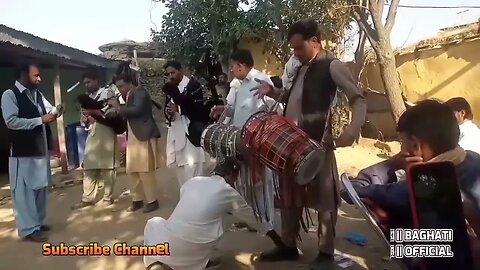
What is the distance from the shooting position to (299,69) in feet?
11.4

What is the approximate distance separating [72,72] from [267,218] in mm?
9450

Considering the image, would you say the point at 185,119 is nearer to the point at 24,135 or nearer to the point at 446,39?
the point at 24,135

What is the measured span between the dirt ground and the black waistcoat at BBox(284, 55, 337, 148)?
1.07 metres

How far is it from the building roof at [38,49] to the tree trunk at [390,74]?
17.0ft

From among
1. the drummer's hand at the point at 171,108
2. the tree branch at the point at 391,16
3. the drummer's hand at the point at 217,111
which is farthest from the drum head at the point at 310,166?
the tree branch at the point at 391,16

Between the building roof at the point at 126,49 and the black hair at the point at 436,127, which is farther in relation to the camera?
the building roof at the point at 126,49

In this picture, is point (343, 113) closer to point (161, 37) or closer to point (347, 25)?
point (347, 25)

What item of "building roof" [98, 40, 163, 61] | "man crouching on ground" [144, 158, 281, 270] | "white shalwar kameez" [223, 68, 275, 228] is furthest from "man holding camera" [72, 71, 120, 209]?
"building roof" [98, 40, 163, 61]

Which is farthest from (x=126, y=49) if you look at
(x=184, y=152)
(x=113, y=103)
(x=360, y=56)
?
(x=184, y=152)

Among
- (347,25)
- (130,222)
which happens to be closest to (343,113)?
(347,25)

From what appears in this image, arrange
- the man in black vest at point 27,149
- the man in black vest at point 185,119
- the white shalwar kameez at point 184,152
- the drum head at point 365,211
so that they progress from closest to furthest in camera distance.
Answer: the drum head at point 365,211 < the man in black vest at point 27,149 < the man in black vest at point 185,119 < the white shalwar kameez at point 184,152

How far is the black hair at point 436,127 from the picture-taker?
2.04 metres

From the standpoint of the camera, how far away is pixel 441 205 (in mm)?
1951
